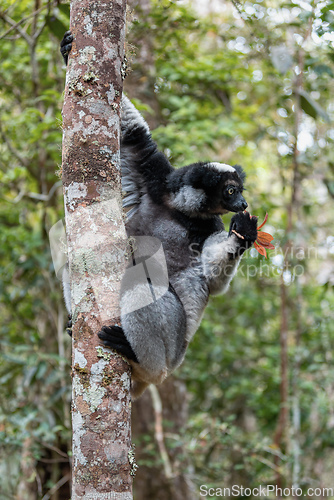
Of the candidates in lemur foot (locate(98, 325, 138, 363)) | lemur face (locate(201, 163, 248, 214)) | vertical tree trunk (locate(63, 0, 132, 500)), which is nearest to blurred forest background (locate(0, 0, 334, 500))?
lemur face (locate(201, 163, 248, 214))

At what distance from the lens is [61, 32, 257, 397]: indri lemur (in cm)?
309

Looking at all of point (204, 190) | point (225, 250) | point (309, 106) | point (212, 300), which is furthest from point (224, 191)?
point (212, 300)

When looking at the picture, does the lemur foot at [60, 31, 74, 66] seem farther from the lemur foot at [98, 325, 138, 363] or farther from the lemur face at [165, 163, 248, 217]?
the lemur foot at [98, 325, 138, 363]

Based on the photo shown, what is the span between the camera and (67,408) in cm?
501

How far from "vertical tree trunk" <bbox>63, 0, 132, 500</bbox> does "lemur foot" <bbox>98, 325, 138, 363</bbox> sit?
0.03 meters

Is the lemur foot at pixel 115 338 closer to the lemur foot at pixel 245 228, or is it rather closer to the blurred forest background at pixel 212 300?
the lemur foot at pixel 245 228

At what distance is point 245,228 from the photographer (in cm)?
314

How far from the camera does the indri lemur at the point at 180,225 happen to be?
10.1 ft

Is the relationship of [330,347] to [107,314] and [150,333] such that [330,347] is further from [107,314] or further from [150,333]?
[107,314]

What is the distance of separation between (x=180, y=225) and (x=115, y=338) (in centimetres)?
159

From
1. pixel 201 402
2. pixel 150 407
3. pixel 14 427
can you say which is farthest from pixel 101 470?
pixel 201 402

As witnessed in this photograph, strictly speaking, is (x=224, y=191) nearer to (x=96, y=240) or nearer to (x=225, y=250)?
(x=225, y=250)

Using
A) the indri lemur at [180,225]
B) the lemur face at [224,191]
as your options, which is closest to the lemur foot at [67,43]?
the indri lemur at [180,225]

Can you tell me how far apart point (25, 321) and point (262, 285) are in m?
3.82
